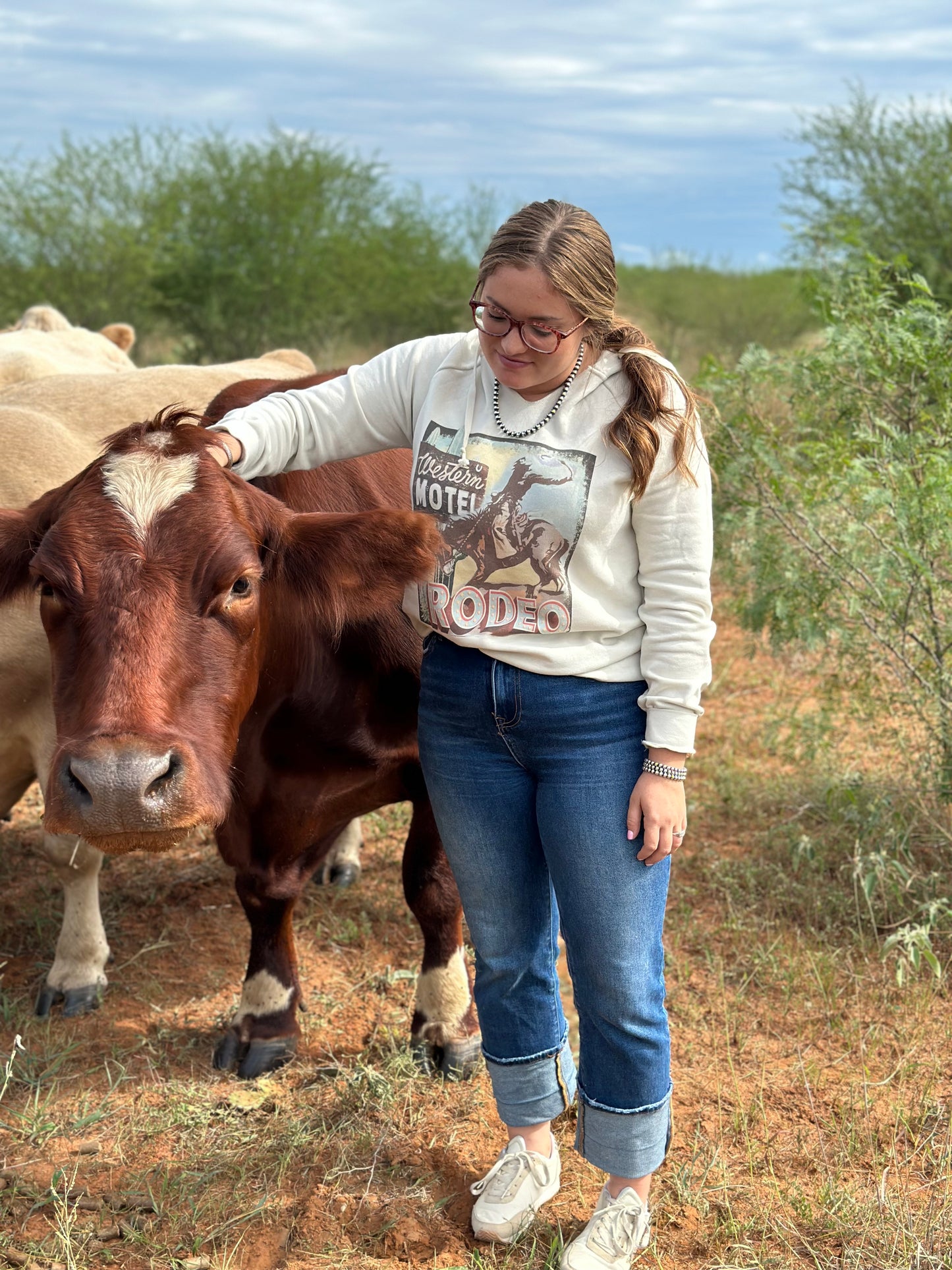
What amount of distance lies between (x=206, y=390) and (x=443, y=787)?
306cm

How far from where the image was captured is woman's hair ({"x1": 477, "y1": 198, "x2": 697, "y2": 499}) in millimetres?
2367

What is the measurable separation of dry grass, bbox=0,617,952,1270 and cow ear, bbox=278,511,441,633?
4.67ft

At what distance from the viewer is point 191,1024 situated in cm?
395

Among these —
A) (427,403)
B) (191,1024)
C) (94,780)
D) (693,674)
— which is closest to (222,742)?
(94,780)

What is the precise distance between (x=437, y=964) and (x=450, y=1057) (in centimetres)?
27

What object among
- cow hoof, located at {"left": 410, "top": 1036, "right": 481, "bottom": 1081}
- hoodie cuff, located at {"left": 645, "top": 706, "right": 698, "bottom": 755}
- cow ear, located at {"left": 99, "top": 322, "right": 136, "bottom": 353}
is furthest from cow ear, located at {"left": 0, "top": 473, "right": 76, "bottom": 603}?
cow ear, located at {"left": 99, "top": 322, "right": 136, "bottom": 353}

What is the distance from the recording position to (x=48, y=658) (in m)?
3.79

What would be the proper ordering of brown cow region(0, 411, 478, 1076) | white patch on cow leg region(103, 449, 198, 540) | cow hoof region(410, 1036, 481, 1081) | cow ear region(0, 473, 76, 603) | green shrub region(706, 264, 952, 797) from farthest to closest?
green shrub region(706, 264, 952, 797) → cow hoof region(410, 1036, 481, 1081) → cow ear region(0, 473, 76, 603) → white patch on cow leg region(103, 449, 198, 540) → brown cow region(0, 411, 478, 1076)

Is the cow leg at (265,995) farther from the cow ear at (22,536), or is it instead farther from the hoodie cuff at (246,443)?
the hoodie cuff at (246,443)

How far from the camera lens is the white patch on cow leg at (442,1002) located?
12.1 ft

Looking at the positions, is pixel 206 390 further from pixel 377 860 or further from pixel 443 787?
pixel 443 787

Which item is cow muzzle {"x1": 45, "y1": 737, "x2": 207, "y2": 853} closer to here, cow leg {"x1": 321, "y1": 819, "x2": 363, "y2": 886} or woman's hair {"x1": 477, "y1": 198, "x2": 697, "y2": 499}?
woman's hair {"x1": 477, "y1": 198, "x2": 697, "y2": 499}

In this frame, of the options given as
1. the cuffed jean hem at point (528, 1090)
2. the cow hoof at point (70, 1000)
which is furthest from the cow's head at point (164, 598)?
the cow hoof at point (70, 1000)

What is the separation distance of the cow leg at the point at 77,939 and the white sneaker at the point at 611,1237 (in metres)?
2.03
